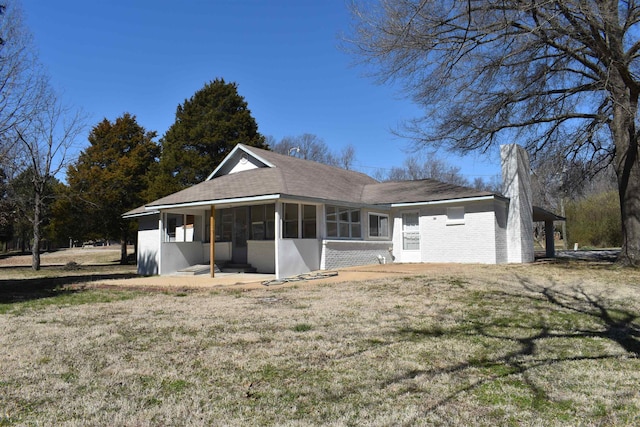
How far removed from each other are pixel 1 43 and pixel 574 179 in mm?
22520

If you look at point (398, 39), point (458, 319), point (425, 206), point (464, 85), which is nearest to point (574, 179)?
point (425, 206)

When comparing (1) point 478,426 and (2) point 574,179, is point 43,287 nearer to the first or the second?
(1) point 478,426

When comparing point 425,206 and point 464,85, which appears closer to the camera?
point 464,85

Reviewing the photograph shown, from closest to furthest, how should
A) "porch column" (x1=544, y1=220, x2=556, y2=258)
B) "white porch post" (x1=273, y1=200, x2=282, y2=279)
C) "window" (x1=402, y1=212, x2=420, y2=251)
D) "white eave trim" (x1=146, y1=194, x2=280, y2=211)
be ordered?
"white eave trim" (x1=146, y1=194, x2=280, y2=211)
"white porch post" (x1=273, y1=200, x2=282, y2=279)
"window" (x1=402, y1=212, x2=420, y2=251)
"porch column" (x1=544, y1=220, x2=556, y2=258)

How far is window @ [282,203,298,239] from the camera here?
1716 centimetres

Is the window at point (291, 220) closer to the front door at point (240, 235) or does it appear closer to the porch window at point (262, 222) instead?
the porch window at point (262, 222)

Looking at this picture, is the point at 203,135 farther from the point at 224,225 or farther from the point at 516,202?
the point at 516,202

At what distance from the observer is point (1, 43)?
13.5m

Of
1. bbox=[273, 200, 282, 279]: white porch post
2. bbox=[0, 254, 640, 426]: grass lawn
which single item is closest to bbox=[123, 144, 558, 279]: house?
bbox=[273, 200, 282, 279]: white porch post

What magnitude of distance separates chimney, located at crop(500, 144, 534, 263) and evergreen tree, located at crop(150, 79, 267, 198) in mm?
Result: 17513

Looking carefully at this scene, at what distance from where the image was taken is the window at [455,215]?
62.9ft

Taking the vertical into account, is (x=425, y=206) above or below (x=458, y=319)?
Answer: above

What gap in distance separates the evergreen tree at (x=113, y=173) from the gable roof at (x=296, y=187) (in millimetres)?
11701

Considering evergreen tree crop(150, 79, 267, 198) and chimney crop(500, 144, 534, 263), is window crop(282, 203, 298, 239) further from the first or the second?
evergreen tree crop(150, 79, 267, 198)
